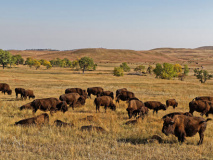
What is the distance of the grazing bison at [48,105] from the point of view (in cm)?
1305

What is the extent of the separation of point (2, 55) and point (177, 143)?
96436 millimetres

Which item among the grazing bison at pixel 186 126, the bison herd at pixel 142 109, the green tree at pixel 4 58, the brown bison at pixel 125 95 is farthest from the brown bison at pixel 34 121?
the green tree at pixel 4 58

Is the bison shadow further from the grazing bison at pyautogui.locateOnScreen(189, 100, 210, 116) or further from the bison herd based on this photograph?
the grazing bison at pyautogui.locateOnScreen(189, 100, 210, 116)

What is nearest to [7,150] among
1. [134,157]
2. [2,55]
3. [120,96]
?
[134,157]

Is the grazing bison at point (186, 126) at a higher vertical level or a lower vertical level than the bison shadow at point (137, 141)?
higher

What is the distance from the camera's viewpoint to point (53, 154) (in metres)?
5.79

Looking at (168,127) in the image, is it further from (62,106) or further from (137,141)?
(62,106)

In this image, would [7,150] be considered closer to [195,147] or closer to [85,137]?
[85,137]

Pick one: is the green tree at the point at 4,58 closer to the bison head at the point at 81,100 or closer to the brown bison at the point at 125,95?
the brown bison at the point at 125,95

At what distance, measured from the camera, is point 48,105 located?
43.5 feet

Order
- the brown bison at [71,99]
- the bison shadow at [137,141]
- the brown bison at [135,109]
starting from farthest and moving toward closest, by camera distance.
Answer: the brown bison at [71,99], the brown bison at [135,109], the bison shadow at [137,141]

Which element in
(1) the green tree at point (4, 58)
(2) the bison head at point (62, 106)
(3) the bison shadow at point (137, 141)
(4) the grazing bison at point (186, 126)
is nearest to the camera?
(4) the grazing bison at point (186, 126)

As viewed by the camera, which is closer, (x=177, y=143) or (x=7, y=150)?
(x=7, y=150)

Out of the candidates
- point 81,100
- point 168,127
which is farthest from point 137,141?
point 81,100
